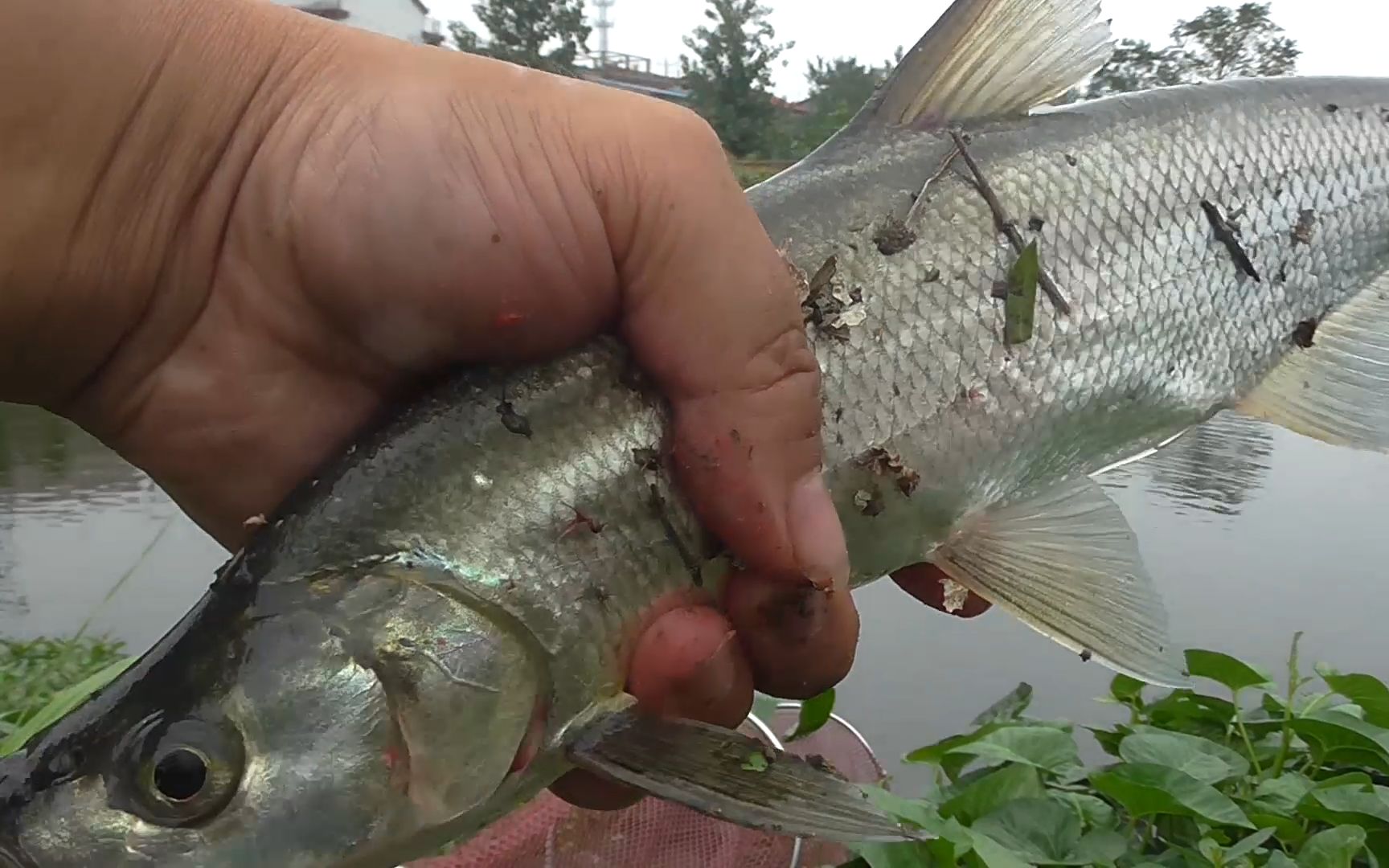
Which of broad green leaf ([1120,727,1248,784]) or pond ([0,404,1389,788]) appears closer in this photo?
broad green leaf ([1120,727,1248,784])

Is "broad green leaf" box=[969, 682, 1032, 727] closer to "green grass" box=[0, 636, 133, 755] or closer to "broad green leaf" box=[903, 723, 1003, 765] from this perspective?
"broad green leaf" box=[903, 723, 1003, 765]

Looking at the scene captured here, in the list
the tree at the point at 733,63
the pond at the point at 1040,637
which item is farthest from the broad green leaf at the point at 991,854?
the tree at the point at 733,63

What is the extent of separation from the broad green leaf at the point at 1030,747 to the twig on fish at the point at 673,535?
0.63 m

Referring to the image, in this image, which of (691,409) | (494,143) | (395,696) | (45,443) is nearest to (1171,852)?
(691,409)

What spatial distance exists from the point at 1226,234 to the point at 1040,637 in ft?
4.50

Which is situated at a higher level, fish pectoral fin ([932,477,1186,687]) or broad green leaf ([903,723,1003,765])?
fish pectoral fin ([932,477,1186,687])

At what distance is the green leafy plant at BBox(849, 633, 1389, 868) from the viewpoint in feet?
4.67

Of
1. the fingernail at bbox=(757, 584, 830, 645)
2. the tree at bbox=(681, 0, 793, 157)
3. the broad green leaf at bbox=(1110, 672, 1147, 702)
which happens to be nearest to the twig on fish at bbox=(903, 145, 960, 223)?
the fingernail at bbox=(757, 584, 830, 645)

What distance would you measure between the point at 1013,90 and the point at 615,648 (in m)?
0.92

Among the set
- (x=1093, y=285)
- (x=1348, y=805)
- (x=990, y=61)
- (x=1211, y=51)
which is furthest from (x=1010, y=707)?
(x=1211, y=51)

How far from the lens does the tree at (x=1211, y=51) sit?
2930 mm

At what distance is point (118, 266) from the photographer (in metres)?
1.23

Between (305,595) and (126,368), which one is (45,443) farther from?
(305,595)

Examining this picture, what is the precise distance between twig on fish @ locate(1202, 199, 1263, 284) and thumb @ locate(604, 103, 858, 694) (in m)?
0.70
